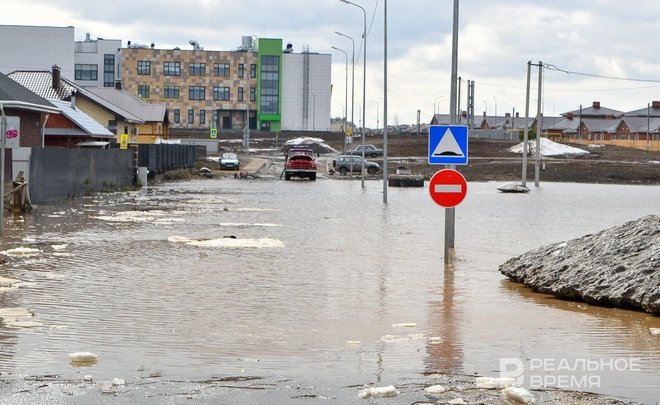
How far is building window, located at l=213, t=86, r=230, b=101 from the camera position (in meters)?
143

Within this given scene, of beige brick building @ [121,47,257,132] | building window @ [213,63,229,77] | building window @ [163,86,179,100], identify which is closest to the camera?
beige brick building @ [121,47,257,132]

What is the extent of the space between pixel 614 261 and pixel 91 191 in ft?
105

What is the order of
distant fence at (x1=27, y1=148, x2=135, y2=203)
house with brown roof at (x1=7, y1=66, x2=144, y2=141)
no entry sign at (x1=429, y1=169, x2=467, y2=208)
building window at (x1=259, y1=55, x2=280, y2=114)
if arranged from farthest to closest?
building window at (x1=259, y1=55, x2=280, y2=114), house with brown roof at (x1=7, y1=66, x2=144, y2=141), distant fence at (x1=27, y1=148, x2=135, y2=203), no entry sign at (x1=429, y1=169, x2=467, y2=208)

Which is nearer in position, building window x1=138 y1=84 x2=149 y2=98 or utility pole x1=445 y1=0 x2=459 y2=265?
utility pole x1=445 y1=0 x2=459 y2=265

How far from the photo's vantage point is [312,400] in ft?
26.3

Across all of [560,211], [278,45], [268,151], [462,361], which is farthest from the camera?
[278,45]

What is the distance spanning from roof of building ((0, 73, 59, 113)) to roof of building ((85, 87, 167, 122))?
155 ft

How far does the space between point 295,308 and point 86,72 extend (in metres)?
136

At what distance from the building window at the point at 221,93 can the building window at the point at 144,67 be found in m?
8.92

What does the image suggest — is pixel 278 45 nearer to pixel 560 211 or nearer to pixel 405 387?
pixel 560 211

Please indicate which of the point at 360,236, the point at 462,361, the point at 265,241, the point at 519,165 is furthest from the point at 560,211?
the point at 519,165

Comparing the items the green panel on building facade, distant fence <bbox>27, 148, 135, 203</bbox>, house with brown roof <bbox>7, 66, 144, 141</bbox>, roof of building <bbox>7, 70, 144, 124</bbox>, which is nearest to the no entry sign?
distant fence <bbox>27, 148, 135, 203</bbox>

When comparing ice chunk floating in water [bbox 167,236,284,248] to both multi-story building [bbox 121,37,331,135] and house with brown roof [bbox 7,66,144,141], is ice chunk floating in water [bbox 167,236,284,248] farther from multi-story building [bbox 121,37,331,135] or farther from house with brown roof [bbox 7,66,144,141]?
Result: multi-story building [bbox 121,37,331,135]

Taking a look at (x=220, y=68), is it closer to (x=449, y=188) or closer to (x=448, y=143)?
(x=448, y=143)
